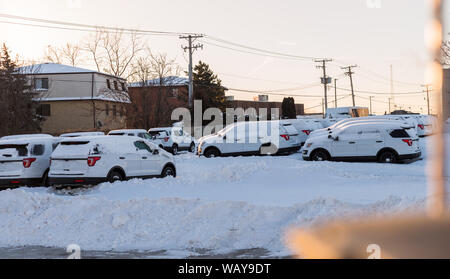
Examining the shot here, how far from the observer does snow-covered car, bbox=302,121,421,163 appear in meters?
19.6

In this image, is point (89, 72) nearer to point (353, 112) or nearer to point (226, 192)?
point (353, 112)

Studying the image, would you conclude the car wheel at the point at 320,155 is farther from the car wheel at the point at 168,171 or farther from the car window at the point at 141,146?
the car window at the point at 141,146

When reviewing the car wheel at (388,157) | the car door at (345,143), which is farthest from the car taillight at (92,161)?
the car wheel at (388,157)

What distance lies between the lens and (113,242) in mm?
9078

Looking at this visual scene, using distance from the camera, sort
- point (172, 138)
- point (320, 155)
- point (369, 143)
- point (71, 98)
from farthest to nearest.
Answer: point (71, 98) < point (172, 138) < point (320, 155) < point (369, 143)

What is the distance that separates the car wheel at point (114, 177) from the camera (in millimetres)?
14859

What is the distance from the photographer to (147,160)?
16.4m

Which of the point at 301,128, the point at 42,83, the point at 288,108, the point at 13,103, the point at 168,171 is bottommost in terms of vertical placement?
the point at 168,171

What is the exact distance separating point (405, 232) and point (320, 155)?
13.7 m

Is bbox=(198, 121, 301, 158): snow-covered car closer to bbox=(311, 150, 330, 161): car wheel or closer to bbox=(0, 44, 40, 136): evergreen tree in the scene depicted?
bbox=(311, 150, 330, 161): car wheel

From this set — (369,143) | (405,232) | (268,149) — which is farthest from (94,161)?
(268,149)

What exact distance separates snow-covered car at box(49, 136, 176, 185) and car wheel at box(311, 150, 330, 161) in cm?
810

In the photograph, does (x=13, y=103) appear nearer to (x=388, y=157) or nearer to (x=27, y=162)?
(x=27, y=162)
